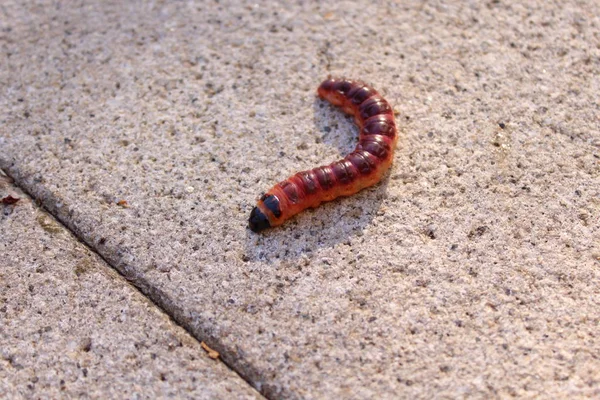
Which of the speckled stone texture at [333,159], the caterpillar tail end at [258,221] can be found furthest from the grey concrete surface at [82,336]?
the caterpillar tail end at [258,221]

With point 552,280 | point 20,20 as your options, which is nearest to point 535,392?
point 552,280

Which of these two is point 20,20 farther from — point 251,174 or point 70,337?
point 70,337

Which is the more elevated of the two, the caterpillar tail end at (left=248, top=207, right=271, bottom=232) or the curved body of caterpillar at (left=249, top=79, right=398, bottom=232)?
the curved body of caterpillar at (left=249, top=79, right=398, bottom=232)

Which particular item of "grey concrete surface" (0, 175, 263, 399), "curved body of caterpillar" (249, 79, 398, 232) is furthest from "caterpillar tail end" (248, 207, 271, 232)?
"grey concrete surface" (0, 175, 263, 399)

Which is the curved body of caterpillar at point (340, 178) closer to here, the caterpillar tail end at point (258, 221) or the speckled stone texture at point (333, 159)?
the caterpillar tail end at point (258, 221)

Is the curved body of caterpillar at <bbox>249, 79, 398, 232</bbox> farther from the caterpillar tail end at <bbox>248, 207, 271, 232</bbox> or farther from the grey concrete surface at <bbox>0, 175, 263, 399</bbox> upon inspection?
the grey concrete surface at <bbox>0, 175, 263, 399</bbox>

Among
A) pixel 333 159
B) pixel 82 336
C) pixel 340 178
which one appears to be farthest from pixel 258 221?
pixel 82 336

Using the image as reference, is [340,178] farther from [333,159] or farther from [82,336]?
[82,336]
